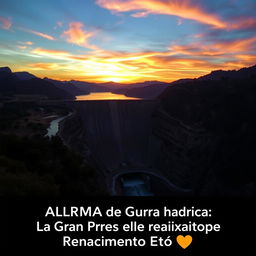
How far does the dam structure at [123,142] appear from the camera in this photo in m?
54.7

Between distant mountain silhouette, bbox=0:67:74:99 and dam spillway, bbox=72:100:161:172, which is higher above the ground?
distant mountain silhouette, bbox=0:67:74:99

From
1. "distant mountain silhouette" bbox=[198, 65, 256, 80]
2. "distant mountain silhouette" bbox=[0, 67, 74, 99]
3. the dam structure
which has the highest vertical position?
"distant mountain silhouette" bbox=[198, 65, 256, 80]

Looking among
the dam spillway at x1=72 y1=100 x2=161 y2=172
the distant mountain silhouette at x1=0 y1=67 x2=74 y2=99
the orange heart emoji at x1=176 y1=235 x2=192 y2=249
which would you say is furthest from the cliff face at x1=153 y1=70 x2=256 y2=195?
the distant mountain silhouette at x1=0 y1=67 x2=74 y2=99

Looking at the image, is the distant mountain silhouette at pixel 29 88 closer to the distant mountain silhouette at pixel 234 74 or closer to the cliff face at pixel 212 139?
the cliff face at pixel 212 139

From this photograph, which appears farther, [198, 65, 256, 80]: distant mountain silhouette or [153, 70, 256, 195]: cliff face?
[198, 65, 256, 80]: distant mountain silhouette

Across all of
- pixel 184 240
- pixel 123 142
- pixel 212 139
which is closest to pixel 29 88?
pixel 123 142

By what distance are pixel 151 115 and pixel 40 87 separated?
74401mm

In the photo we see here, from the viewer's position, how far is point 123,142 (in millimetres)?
69375

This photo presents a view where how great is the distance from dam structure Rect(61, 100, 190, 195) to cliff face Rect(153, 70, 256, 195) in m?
3.87

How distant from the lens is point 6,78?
132125 millimetres

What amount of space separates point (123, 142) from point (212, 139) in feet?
78.5

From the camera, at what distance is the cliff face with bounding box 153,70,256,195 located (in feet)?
174

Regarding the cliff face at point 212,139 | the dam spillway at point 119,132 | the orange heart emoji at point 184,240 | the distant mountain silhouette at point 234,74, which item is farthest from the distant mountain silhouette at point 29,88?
the orange heart emoji at point 184,240

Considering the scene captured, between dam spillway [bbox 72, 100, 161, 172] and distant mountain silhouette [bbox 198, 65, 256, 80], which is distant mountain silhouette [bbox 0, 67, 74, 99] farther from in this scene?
distant mountain silhouette [bbox 198, 65, 256, 80]
